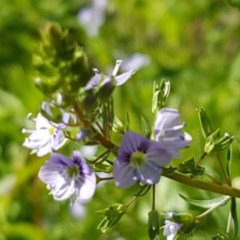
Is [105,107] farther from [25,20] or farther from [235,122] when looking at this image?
[25,20]

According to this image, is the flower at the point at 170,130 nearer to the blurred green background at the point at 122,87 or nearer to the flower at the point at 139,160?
the flower at the point at 139,160

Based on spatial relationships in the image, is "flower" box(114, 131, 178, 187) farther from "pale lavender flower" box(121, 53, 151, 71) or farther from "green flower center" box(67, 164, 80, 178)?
"pale lavender flower" box(121, 53, 151, 71)

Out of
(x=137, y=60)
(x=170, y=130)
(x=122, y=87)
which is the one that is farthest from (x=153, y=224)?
(x=137, y=60)

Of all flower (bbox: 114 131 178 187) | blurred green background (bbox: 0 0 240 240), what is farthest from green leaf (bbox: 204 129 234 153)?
blurred green background (bbox: 0 0 240 240)

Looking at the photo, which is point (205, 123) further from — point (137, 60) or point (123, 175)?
point (137, 60)

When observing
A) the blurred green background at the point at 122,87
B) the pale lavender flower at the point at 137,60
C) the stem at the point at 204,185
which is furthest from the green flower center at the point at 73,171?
the pale lavender flower at the point at 137,60
